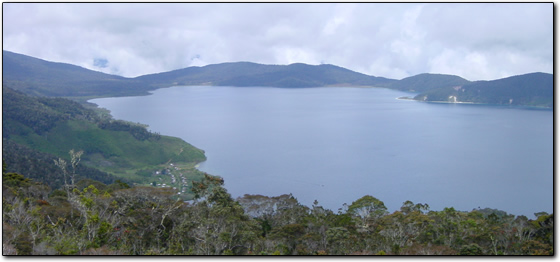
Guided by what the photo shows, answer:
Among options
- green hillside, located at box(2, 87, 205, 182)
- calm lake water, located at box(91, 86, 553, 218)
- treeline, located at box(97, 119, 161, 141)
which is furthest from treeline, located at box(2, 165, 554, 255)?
treeline, located at box(97, 119, 161, 141)

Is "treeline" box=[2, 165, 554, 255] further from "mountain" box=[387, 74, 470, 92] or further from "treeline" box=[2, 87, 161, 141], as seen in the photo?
"mountain" box=[387, 74, 470, 92]

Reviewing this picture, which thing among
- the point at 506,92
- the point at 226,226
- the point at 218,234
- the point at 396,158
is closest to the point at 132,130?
the point at 396,158

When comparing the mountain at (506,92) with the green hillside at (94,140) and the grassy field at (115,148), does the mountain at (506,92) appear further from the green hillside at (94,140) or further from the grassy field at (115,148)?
the green hillside at (94,140)

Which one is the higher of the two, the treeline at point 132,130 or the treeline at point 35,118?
the treeline at point 35,118

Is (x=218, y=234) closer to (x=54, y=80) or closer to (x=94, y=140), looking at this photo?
(x=94, y=140)

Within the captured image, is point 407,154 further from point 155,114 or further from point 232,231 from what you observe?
point 155,114

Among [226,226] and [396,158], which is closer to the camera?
[226,226]

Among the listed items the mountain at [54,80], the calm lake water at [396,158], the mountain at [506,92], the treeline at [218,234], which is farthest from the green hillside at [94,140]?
the mountain at [54,80]
